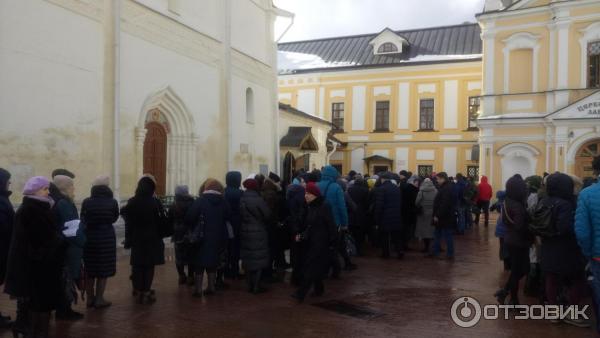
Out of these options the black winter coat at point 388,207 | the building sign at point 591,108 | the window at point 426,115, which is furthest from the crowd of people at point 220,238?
the window at point 426,115

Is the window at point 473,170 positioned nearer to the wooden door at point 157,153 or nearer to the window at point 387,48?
the window at point 387,48

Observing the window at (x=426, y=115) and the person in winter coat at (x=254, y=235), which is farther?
the window at (x=426, y=115)

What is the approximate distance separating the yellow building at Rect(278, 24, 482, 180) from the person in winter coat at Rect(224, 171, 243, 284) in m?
25.0

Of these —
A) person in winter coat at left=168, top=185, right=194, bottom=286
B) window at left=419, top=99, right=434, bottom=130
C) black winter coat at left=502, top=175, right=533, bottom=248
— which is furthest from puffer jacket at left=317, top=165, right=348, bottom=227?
window at left=419, top=99, right=434, bottom=130

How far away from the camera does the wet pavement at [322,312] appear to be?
A: 578 centimetres

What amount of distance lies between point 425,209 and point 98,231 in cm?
678

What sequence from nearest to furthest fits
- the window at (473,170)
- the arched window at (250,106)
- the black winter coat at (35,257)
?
the black winter coat at (35,257) → the arched window at (250,106) → the window at (473,170)

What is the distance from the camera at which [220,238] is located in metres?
7.30

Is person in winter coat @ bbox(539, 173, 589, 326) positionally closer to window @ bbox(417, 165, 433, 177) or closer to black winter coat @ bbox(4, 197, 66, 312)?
black winter coat @ bbox(4, 197, 66, 312)

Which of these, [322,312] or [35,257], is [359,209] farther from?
[35,257]

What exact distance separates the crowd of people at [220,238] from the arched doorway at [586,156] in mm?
14377

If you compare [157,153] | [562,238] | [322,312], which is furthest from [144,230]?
[157,153]

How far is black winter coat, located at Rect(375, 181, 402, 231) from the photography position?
10.3m

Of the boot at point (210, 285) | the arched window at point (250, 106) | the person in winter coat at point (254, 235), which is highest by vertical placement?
the arched window at point (250, 106)
